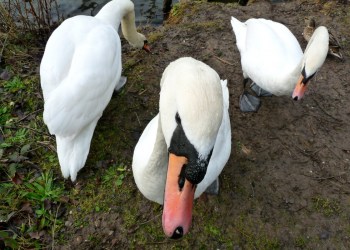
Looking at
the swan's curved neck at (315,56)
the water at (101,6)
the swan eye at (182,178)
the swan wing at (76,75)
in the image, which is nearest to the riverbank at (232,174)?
the swan wing at (76,75)

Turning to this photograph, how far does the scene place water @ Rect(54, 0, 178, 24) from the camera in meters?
6.45

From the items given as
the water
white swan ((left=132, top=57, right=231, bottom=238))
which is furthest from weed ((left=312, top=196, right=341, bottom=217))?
the water

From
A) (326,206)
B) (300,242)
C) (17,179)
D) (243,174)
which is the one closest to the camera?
(300,242)

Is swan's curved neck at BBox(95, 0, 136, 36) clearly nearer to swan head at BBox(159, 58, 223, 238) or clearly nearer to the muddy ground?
the muddy ground

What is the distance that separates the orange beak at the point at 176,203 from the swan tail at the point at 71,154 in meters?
1.70

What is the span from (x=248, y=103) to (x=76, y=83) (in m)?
1.97

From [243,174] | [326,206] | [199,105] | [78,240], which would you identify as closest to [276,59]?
[243,174]

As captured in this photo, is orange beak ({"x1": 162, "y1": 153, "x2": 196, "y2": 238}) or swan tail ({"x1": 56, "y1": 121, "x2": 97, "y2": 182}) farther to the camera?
swan tail ({"x1": 56, "y1": 121, "x2": 97, "y2": 182})

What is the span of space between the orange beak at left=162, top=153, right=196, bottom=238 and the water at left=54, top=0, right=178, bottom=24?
16.8 ft

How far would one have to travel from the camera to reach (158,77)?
14.4 ft

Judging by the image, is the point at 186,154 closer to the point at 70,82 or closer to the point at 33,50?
the point at 70,82

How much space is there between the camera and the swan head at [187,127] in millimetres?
1523

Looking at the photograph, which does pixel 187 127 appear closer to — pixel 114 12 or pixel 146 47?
pixel 114 12

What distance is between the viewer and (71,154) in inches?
127
